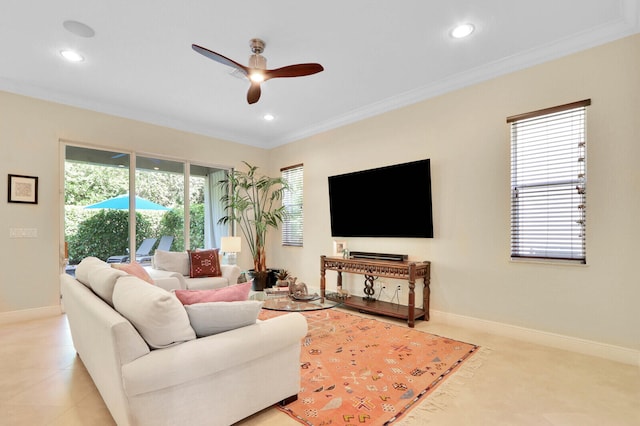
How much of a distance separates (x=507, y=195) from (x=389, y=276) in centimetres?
165

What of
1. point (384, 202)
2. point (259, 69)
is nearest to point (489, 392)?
point (384, 202)

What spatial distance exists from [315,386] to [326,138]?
416 cm

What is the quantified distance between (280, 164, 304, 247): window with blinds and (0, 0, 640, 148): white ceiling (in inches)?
67.9

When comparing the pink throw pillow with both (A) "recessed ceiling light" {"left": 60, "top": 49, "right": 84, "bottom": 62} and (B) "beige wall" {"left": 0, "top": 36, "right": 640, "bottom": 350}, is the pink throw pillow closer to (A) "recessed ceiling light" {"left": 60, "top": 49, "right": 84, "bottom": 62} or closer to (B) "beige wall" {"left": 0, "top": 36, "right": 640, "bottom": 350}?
(B) "beige wall" {"left": 0, "top": 36, "right": 640, "bottom": 350}

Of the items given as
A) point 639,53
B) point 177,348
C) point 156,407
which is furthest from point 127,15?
point 639,53

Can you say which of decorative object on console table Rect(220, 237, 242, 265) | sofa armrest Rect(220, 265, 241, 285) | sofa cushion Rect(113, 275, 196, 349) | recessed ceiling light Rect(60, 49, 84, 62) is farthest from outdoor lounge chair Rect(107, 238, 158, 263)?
sofa cushion Rect(113, 275, 196, 349)

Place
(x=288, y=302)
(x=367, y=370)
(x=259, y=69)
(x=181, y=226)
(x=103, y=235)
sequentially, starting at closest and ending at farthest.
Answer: (x=367, y=370) < (x=259, y=69) < (x=288, y=302) < (x=103, y=235) < (x=181, y=226)

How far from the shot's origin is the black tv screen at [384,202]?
4.23 metres

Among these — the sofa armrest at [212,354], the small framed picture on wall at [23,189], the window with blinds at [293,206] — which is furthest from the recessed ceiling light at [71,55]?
the window with blinds at [293,206]

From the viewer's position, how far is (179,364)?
1.62 m

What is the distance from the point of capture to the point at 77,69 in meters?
3.72

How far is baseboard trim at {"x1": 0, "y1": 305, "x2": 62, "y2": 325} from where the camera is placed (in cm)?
401

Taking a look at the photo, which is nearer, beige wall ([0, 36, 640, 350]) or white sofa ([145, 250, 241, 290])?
beige wall ([0, 36, 640, 350])

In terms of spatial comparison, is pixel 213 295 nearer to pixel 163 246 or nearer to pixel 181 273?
pixel 181 273
